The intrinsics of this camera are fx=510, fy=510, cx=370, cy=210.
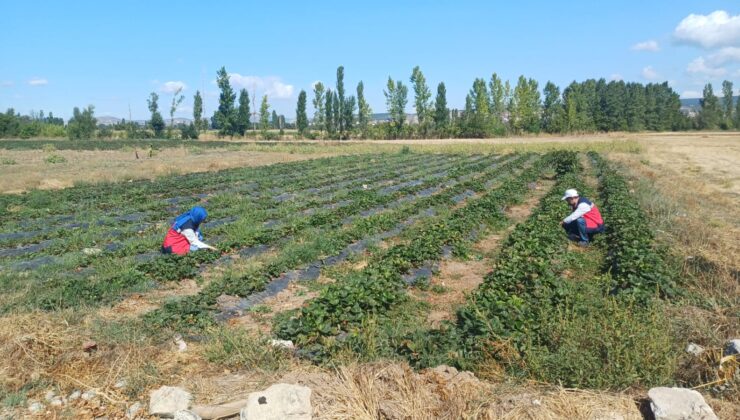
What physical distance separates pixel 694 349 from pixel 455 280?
396 centimetres

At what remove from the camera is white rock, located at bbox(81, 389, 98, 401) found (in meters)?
4.48

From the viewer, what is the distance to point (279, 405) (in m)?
3.92

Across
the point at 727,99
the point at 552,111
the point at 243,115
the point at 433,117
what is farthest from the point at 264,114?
the point at 727,99

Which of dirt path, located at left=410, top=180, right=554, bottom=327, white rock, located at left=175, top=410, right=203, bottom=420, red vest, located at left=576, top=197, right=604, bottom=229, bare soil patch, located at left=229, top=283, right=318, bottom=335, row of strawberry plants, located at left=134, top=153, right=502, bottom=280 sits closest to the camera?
white rock, located at left=175, top=410, right=203, bottom=420

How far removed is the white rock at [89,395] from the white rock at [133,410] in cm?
41

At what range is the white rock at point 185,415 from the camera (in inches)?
158

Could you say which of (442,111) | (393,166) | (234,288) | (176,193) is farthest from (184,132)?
(234,288)

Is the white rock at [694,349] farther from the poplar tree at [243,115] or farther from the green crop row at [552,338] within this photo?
the poplar tree at [243,115]

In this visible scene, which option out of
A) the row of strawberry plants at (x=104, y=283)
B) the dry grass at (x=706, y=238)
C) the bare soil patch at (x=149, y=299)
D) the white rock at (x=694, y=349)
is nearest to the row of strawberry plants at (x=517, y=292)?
the white rock at (x=694, y=349)

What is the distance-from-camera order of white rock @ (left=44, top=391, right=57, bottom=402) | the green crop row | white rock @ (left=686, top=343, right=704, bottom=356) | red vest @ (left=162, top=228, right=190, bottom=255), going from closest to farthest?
white rock @ (left=44, top=391, right=57, bottom=402)
the green crop row
white rock @ (left=686, top=343, right=704, bottom=356)
red vest @ (left=162, top=228, right=190, bottom=255)

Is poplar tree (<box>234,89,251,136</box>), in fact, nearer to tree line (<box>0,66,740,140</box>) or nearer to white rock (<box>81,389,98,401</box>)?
tree line (<box>0,66,740,140</box>)

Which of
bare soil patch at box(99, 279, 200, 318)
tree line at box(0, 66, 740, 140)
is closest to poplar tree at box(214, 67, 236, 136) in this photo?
tree line at box(0, 66, 740, 140)

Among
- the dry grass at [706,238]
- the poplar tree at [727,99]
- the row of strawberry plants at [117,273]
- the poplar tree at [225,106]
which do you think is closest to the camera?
the dry grass at [706,238]

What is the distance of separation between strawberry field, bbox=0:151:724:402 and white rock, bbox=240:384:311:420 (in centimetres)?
104
